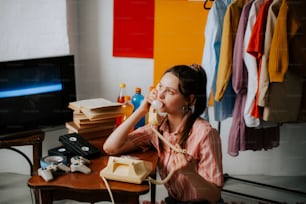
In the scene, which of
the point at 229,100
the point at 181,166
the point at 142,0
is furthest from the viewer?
the point at 142,0

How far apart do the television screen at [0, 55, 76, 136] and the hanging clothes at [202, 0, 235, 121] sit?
865 mm

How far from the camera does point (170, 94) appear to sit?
5.44ft

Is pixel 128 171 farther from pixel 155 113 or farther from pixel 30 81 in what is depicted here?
pixel 30 81

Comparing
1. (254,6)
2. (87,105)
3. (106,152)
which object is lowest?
(106,152)

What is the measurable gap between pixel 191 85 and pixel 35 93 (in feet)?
3.55

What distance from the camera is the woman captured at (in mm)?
1565

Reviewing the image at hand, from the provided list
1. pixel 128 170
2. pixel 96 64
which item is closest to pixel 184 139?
pixel 128 170

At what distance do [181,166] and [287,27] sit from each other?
3.91 ft

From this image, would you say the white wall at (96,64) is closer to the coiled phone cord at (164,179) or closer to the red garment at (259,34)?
the red garment at (259,34)

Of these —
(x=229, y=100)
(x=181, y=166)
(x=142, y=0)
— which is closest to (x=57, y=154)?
(x=181, y=166)

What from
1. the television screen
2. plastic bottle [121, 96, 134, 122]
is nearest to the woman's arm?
plastic bottle [121, 96, 134, 122]

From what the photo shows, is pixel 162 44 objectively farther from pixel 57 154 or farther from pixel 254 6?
pixel 57 154

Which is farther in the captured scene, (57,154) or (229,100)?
(229,100)

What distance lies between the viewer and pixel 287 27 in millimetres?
2291
